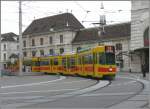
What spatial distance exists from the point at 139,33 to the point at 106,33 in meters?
16.4

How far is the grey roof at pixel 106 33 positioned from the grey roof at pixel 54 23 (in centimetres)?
366

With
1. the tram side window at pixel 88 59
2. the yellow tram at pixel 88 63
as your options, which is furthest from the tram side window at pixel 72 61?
the tram side window at pixel 88 59

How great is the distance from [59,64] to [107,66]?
17472mm

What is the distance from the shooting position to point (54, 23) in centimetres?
10212

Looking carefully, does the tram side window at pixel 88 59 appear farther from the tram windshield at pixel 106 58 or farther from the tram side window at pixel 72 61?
the tram side window at pixel 72 61

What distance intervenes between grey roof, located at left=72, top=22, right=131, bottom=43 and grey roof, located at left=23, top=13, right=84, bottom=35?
3.66 meters

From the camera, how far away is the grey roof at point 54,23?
99812 mm

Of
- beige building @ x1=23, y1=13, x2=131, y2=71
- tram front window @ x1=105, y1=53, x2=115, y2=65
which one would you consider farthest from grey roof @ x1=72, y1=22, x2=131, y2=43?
tram front window @ x1=105, y1=53, x2=115, y2=65

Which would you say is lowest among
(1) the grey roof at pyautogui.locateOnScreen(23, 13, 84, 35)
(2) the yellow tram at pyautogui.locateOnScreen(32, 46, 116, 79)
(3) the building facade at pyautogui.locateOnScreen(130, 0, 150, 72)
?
(2) the yellow tram at pyautogui.locateOnScreen(32, 46, 116, 79)

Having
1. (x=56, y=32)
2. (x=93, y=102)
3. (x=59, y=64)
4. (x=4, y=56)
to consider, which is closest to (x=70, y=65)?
(x=59, y=64)

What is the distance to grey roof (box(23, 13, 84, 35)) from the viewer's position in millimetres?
99812

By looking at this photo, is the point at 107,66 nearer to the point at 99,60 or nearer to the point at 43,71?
the point at 99,60

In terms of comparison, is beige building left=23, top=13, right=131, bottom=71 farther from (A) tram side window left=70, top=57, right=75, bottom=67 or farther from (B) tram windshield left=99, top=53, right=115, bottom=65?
(B) tram windshield left=99, top=53, right=115, bottom=65

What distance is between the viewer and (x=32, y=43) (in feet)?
349
